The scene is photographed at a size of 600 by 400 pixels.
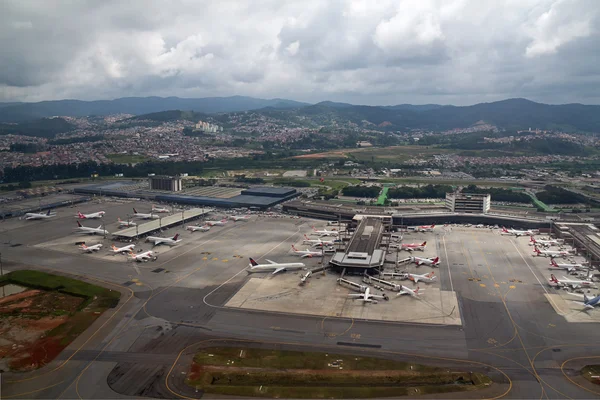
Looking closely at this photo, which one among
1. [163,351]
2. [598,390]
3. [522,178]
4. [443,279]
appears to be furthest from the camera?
[522,178]

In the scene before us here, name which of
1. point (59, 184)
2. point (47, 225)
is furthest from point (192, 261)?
point (59, 184)

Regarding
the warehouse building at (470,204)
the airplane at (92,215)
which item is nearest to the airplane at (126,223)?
the airplane at (92,215)

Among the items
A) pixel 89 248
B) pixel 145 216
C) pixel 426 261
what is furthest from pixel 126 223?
pixel 426 261

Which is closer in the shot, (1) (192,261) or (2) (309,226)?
(1) (192,261)

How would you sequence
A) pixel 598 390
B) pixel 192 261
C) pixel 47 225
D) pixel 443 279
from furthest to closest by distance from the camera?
pixel 47 225, pixel 192 261, pixel 443 279, pixel 598 390

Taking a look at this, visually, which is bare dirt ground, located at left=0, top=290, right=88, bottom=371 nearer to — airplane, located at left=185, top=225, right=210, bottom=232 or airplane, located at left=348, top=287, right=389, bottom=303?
airplane, located at left=348, top=287, right=389, bottom=303

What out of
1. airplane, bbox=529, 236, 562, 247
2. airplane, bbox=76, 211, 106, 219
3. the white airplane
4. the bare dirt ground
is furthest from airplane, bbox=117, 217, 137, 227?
airplane, bbox=529, 236, 562, 247

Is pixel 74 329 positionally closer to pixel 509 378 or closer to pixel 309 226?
pixel 509 378

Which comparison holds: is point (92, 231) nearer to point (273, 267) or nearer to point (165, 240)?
point (165, 240)
